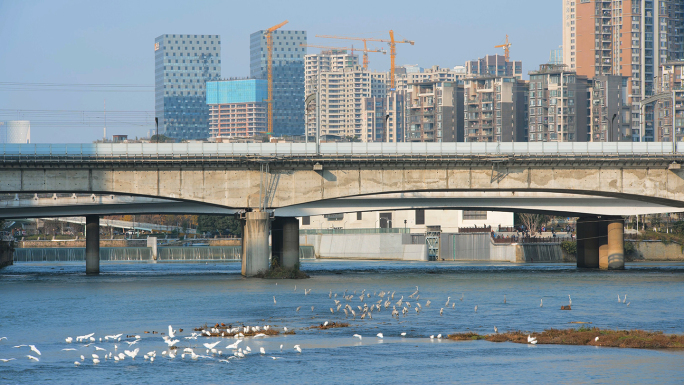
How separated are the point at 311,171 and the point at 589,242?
40.9 m

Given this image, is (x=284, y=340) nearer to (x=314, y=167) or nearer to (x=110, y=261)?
(x=314, y=167)

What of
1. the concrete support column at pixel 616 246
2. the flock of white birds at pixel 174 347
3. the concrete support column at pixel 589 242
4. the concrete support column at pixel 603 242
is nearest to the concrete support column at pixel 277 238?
the concrete support column at pixel 589 242

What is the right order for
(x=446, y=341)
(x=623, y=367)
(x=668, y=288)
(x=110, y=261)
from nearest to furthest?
(x=623, y=367), (x=446, y=341), (x=668, y=288), (x=110, y=261)

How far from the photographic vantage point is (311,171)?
7412 centimetres

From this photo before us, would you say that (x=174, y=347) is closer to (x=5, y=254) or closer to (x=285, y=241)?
(x=285, y=241)

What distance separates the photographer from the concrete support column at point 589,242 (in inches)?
3873

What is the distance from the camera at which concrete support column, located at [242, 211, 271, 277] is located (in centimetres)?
7288

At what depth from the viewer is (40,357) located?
35.2 metres

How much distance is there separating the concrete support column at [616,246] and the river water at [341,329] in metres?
15.0

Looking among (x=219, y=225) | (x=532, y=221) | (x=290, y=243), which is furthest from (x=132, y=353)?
(x=219, y=225)

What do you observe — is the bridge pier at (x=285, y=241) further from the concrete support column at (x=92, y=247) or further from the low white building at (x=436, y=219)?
the low white building at (x=436, y=219)

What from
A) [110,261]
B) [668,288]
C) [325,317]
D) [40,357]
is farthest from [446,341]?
[110,261]

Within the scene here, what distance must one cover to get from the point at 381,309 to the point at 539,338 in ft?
48.7

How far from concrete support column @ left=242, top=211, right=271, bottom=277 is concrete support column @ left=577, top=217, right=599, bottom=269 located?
140ft
